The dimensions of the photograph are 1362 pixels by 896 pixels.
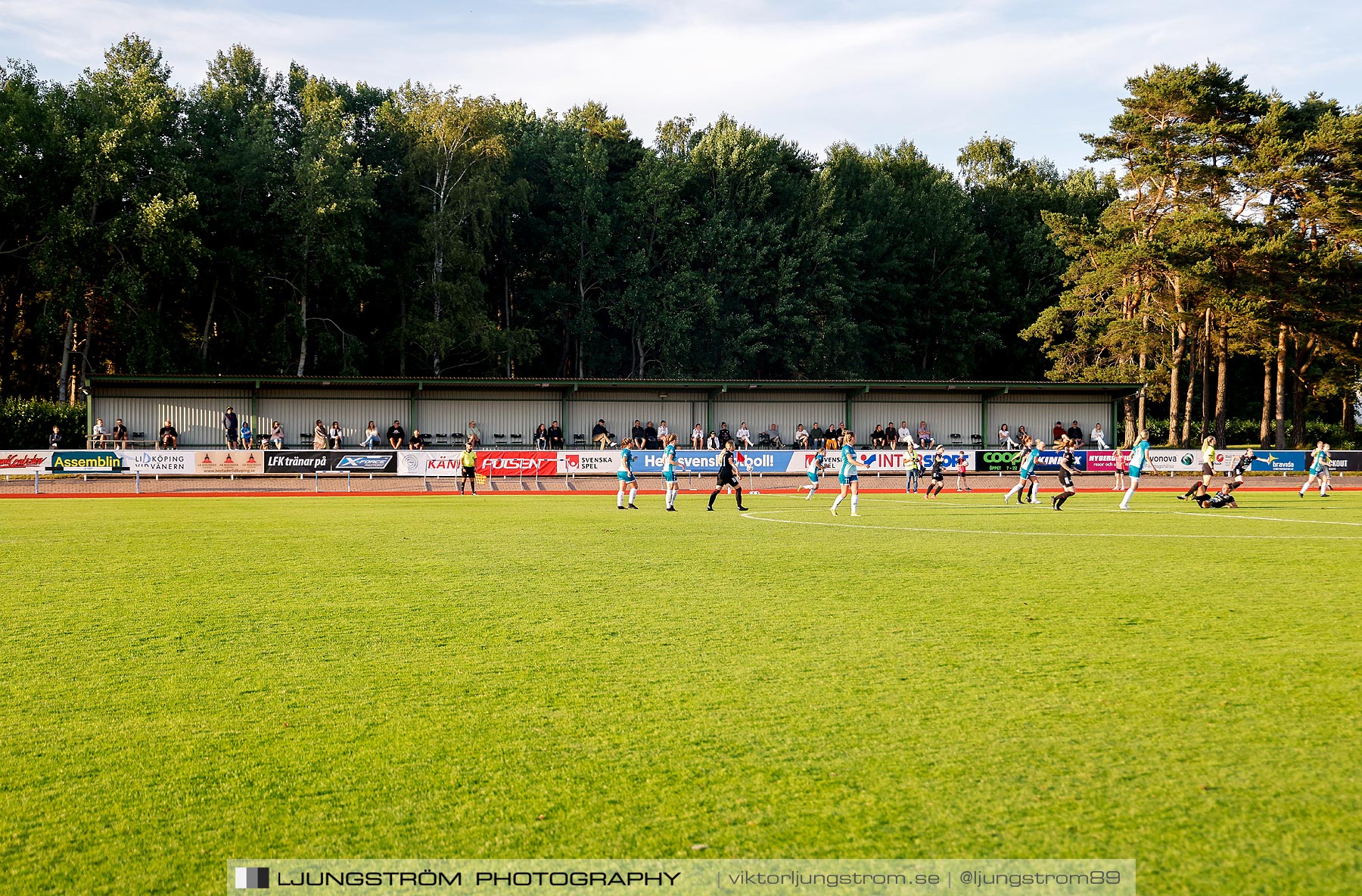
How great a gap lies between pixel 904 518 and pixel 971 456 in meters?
19.8

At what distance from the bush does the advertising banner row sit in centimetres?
784

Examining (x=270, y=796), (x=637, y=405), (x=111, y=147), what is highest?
(x=111, y=147)

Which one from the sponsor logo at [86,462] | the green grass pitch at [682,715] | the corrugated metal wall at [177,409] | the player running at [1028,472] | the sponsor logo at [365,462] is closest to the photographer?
the green grass pitch at [682,715]

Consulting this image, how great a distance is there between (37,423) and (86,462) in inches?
366

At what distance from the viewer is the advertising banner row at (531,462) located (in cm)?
Result: 3309

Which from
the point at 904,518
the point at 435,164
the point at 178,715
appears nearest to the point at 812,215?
the point at 435,164

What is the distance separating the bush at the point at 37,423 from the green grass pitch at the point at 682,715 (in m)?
31.5

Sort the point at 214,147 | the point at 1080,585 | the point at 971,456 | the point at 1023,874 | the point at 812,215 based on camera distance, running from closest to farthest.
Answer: the point at 1023,874 < the point at 1080,585 < the point at 971,456 < the point at 214,147 < the point at 812,215

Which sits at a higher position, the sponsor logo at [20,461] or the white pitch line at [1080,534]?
the sponsor logo at [20,461]

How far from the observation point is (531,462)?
36.4 m

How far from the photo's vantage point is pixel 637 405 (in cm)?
4378

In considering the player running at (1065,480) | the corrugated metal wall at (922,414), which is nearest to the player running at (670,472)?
the player running at (1065,480)

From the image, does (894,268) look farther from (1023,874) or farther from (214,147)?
(1023,874)

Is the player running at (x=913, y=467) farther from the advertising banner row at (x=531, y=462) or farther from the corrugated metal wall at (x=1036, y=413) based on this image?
the corrugated metal wall at (x=1036, y=413)
